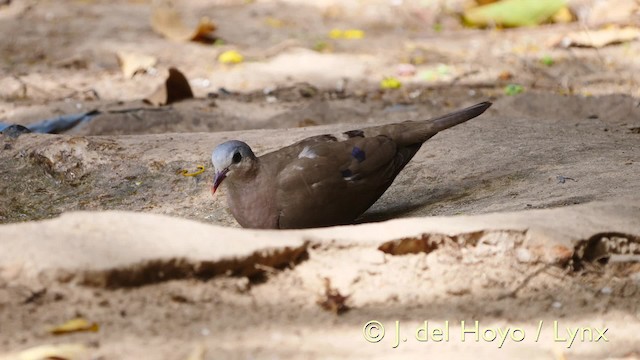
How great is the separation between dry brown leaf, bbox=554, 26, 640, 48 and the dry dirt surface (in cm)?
7

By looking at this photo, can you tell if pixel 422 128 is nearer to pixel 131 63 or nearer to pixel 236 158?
pixel 236 158

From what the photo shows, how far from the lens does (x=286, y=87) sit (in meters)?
7.70

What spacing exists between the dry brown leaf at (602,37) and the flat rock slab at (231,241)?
17.8ft

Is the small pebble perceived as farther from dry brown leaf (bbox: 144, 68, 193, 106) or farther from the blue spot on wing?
dry brown leaf (bbox: 144, 68, 193, 106)

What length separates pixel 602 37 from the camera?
8531 millimetres

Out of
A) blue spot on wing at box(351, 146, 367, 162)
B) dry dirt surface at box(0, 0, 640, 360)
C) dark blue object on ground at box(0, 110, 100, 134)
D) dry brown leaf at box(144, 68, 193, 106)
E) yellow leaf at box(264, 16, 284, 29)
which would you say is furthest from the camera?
yellow leaf at box(264, 16, 284, 29)

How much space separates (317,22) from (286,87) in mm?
2782

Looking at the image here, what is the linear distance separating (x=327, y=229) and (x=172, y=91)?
4.17m

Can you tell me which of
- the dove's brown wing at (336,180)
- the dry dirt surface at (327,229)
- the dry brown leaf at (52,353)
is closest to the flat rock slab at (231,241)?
the dry dirt surface at (327,229)

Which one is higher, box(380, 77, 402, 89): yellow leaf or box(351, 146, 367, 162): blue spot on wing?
box(351, 146, 367, 162): blue spot on wing

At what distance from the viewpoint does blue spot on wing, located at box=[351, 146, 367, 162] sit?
4.18 m

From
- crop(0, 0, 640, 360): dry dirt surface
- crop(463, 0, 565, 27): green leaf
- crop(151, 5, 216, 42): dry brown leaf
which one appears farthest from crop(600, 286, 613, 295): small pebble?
crop(463, 0, 565, 27): green leaf

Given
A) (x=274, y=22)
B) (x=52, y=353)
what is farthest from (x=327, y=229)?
(x=274, y=22)

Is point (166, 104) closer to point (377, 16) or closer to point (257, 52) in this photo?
point (257, 52)
